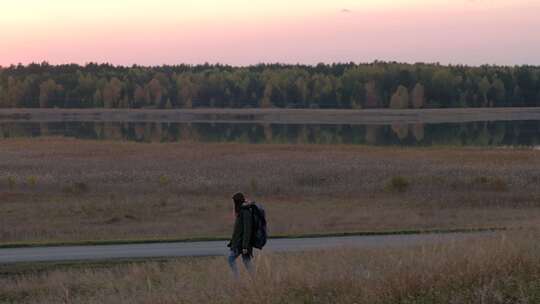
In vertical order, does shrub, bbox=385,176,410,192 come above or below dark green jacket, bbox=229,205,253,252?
below

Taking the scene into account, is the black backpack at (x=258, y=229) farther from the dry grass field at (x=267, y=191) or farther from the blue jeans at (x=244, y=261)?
the dry grass field at (x=267, y=191)

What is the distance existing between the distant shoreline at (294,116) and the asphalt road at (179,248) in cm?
8954

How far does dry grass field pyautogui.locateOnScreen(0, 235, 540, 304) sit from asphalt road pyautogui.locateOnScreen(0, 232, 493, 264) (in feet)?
13.6

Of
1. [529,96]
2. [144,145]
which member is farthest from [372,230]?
[529,96]

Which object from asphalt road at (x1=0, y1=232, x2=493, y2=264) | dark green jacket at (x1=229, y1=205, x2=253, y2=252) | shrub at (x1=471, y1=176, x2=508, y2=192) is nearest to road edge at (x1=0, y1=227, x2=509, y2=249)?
asphalt road at (x1=0, y1=232, x2=493, y2=264)

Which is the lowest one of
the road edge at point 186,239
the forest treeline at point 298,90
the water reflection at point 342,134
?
the water reflection at point 342,134

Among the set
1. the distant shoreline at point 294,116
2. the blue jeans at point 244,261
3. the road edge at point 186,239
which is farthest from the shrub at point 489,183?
the distant shoreline at point 294,116

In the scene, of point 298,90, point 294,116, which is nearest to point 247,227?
point 294,116

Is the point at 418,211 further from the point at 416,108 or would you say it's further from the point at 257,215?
the point at 416,108

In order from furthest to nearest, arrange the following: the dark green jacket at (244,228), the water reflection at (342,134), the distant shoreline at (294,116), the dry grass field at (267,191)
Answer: the distant shoreline at (294,116)
the water reflection at (342,134)
the dry grass field at (267,191)
the dark green jacket at (244,228)

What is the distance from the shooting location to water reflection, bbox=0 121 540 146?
243 feet

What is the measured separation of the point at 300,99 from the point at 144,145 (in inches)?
3885

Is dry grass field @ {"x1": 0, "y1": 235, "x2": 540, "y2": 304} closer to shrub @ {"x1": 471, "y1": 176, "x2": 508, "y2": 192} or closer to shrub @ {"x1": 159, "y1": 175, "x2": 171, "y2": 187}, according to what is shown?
shrub @ {"x1": 471, "y1": 176, "x2": 508, "y2": 192}

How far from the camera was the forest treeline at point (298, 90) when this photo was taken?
14888cm
